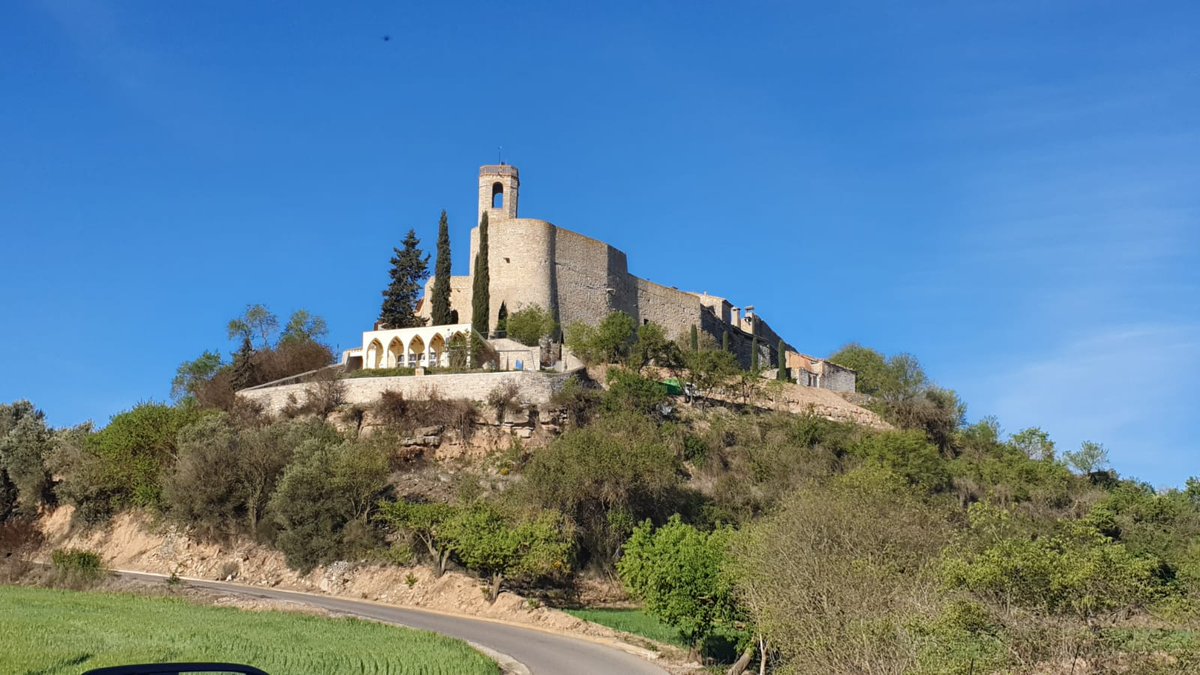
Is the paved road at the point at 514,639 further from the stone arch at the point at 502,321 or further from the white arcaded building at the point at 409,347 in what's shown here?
the stone arch at the point at 502,321

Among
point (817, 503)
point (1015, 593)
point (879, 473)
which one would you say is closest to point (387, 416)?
point (879, 473)

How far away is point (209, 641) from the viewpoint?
21453 mm

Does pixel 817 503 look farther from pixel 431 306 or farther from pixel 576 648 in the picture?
pixel 431 306

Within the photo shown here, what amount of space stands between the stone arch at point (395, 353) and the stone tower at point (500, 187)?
10926 mm

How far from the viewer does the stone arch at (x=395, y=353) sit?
5412 centimetres

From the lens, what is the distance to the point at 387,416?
4681cm

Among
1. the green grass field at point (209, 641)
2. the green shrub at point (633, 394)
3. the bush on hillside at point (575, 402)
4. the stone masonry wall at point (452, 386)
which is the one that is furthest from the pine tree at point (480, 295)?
the green grass field at point (209, 641)

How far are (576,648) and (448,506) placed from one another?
13.5 meters

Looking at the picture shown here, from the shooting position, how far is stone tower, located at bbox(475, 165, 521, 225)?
62219mm

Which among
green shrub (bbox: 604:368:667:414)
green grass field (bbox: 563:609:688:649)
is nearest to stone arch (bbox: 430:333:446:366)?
green shrub (bbox: 604:368:667:414)

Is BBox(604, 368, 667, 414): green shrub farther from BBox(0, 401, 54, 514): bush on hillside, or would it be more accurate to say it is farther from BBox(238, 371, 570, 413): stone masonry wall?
BBox(0, 401, 54, 514): bush on hillside

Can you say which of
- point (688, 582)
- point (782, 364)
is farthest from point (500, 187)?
point (688, 582)

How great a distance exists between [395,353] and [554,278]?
1022 cm

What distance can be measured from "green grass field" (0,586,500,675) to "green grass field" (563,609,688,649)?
6.67m
